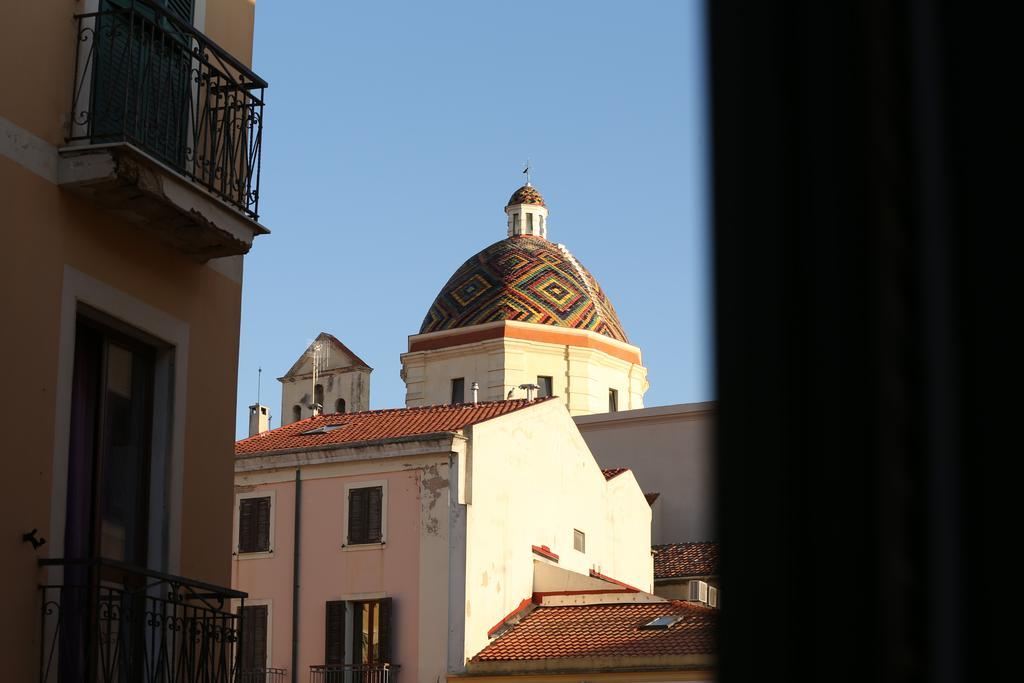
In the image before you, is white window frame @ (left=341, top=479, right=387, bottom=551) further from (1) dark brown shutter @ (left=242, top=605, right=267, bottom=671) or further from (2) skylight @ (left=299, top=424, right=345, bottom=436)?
(2) skylight @ (left=299, top=424, right=345, bottom=436)

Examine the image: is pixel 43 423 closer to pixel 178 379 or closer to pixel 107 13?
pixel 178 379

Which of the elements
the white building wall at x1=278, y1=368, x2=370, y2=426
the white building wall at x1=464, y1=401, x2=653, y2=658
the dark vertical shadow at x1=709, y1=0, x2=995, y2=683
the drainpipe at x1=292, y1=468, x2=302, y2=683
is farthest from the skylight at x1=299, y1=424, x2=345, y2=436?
the dark vertical shadow at x1=709, y1=0, x2=995, y2=683

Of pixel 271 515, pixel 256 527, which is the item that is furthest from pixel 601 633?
pixel 256 527

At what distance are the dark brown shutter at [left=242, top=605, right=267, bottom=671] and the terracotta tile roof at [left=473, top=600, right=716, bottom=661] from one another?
4.04 meters

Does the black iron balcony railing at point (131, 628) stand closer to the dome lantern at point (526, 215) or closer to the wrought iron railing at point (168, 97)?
the wrought iron railing at point (168, 97)

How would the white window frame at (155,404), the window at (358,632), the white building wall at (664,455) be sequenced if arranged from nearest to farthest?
the white window frame at (155,404) < the window at (358,632) < the white building wall at (664,455)

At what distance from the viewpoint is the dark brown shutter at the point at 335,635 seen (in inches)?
1080

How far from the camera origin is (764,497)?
190 cm

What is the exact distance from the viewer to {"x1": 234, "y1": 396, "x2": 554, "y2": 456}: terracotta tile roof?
29.3 meters

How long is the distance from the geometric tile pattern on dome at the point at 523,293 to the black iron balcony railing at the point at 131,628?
36.1m

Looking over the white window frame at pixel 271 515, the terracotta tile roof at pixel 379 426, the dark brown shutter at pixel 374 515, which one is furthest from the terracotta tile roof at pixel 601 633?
the white window frame at pixel 271 515

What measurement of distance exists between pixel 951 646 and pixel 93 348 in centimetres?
768

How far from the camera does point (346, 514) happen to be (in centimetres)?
2814

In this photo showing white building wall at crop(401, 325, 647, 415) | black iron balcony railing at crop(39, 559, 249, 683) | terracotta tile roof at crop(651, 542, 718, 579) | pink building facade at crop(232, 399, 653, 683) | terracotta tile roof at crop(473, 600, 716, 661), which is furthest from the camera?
white building wall at crop(401, 325, 647, 415)
